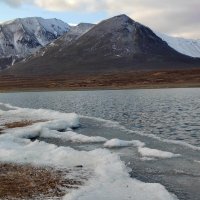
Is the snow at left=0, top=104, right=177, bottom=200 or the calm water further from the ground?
the snow at left=0, top=104, right=177, bottom=200

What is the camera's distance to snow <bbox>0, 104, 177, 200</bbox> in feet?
64.3

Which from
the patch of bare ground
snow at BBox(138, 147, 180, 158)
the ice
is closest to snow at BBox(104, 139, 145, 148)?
the ice

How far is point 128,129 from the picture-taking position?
45.9m

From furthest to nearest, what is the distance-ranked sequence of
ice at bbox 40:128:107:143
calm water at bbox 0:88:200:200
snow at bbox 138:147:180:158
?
ice at bbox 40:128:107:143
snow at bbox 138:147:180:158
calm water at bbox 0:88:200:200

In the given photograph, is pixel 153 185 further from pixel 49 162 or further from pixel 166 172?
pixel 49 162

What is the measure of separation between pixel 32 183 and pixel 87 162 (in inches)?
237

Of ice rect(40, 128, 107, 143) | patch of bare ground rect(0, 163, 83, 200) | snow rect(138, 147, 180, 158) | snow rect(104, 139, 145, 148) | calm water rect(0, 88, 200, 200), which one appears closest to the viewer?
patch of bare ground rect(0, 163, 83, 200)

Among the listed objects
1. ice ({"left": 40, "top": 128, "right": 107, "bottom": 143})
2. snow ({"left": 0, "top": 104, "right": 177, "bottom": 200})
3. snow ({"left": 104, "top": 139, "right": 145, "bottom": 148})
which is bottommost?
ice ({"left": 40, "top": 128, "right": 107, "bottom": 143})

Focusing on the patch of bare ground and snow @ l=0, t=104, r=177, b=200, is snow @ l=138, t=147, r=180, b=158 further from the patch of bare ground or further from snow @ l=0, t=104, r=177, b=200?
the patch of bare ground

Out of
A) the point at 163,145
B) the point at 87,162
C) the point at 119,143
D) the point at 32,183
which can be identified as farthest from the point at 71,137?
the point at 32,183

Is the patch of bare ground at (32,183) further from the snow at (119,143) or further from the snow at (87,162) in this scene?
the snow at (119,143)

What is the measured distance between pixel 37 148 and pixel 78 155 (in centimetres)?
480

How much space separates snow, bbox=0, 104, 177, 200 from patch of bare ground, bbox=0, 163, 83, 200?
88cm

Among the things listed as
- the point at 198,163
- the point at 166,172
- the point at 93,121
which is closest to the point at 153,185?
the point at 166,172
